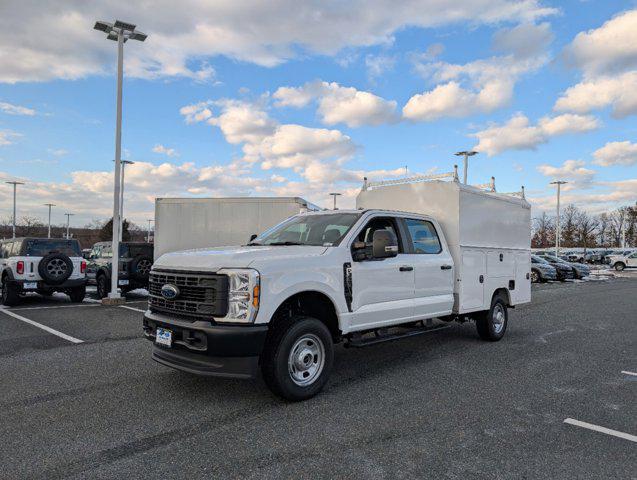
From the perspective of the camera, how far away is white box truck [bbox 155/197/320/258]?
12469 mm

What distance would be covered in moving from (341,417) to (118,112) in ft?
39.9

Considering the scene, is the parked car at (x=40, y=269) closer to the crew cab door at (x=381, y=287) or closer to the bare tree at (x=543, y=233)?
the crew cab door at (x=381, y=287)

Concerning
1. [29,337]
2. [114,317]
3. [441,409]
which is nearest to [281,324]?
[441,409]

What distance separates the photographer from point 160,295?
502 centimetres

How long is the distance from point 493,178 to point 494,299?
2256mm

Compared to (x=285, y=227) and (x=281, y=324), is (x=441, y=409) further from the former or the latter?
(x=285, y=227)

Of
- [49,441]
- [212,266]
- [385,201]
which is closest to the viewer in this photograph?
[49,441]

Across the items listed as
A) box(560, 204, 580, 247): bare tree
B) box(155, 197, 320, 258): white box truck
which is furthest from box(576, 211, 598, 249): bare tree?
box(155, 197, 320, 258): white box truck

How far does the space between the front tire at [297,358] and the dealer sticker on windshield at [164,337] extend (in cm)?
92

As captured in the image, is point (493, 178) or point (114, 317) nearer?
point (493, 178)

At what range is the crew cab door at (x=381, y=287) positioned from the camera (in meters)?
5.32

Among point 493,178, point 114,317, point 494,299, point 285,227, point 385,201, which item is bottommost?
point 114,317

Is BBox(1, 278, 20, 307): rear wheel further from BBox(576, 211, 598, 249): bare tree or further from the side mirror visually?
BBox(576, 211, 598, 249): bare tree

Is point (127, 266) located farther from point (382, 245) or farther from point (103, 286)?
point (382, 245)
